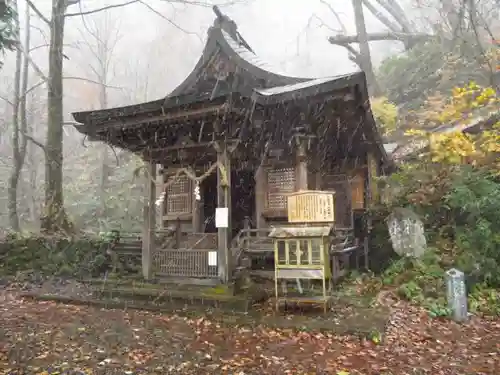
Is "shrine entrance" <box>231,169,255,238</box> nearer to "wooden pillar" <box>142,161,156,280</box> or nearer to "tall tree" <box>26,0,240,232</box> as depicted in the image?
"wooden pillar" <box>142,161,156,280</box>

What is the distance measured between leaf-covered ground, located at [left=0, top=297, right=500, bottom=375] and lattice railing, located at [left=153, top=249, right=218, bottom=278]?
152 centimetres

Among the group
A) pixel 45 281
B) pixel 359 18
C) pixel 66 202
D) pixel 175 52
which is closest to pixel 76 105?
pixel 175 52

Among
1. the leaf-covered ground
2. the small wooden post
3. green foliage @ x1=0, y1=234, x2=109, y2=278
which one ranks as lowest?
the leaf-covered ground

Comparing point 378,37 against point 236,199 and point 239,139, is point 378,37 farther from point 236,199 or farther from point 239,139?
point 239,139

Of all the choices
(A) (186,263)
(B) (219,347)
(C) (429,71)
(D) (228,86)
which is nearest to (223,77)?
(D) (228,86)

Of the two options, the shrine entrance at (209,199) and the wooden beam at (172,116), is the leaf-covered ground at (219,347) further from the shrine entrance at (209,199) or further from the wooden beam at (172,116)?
the shrine entrance at (209,199)

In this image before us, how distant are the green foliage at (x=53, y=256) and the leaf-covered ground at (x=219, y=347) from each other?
377cm

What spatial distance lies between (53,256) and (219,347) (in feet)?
27.7

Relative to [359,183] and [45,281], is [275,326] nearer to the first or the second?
[45,281]

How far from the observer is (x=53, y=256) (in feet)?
39.8

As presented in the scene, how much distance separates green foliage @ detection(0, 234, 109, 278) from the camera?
1165cm

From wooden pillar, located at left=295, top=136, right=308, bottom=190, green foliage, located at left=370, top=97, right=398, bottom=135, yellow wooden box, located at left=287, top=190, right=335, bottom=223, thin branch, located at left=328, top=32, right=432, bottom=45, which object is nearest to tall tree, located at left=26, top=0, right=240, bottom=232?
wooden pillar, located at left=295, top=136, right=308, bottom=190

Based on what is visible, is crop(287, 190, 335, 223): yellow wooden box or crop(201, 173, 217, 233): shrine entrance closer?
crop(287, 190, 335, 223): yellow wooden box

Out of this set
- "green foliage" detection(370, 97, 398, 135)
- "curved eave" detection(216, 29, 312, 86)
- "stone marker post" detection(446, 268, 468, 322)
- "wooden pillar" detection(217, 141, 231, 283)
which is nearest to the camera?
"stone marker post" detection(446, 268, 468, 322)
